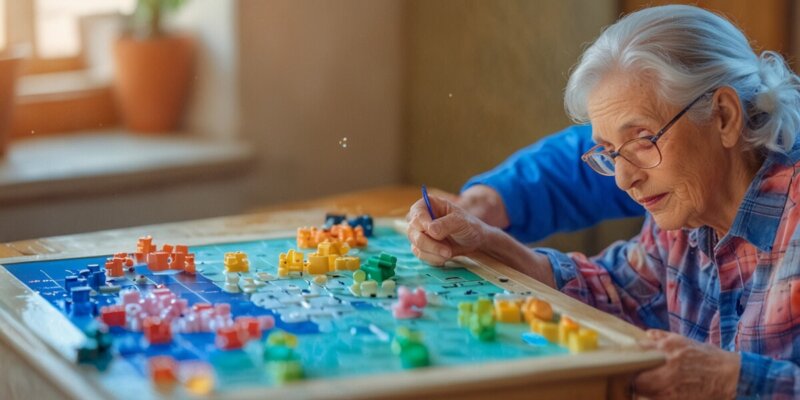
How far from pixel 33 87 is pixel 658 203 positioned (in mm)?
2393

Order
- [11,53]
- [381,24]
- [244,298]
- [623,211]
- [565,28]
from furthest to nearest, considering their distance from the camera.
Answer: [381,24] → [11,53] → [565,28] → [623,211] → [244,298]

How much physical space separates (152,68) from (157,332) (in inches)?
89.0

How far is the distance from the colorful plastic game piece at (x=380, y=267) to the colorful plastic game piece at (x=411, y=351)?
0.37m

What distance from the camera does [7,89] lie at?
3.56 metres

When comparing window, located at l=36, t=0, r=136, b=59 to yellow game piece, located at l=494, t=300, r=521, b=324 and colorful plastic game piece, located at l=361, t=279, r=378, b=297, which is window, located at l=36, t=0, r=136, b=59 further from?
yellow game piece, located at l=494, t=300, r=521, b=324

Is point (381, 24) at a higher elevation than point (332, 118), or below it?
higher

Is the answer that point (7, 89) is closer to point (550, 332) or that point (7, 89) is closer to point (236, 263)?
point (236, 263)

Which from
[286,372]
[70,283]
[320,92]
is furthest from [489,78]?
[286,372]

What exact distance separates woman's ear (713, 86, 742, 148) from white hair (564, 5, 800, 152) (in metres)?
0.01

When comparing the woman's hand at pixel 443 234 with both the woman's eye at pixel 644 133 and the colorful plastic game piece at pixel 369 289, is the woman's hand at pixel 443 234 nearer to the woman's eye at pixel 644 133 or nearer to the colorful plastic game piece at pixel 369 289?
the colorful plastic game piece at pixel 369 289

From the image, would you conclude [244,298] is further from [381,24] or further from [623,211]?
[381,24]

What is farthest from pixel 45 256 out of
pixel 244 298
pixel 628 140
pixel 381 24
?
pixel 381 24

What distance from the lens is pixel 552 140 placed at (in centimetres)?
272

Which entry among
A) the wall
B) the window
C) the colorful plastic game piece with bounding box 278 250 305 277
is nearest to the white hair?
the colorful plastic game piece with bounding box 278 250 305 277
